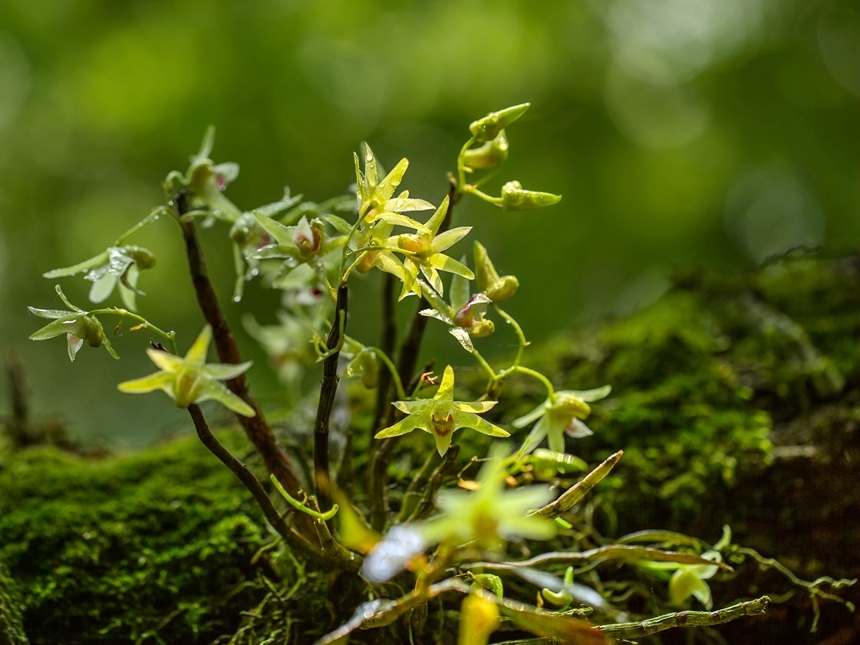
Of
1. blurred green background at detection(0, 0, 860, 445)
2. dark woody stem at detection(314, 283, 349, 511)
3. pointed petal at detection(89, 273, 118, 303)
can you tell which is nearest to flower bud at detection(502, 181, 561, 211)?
dark woody stem at detection(314, 283, 349, 511)

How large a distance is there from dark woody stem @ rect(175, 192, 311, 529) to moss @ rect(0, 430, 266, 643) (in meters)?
0.23

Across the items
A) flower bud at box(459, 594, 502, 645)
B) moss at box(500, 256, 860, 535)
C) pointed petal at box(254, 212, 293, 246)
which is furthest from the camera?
moss at box(500, 256, 860, 535)

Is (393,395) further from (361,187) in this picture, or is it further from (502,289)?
(361,187)

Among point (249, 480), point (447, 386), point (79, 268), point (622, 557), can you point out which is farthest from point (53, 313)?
point (622, 557)

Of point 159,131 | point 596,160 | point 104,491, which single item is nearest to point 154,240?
point 159,131

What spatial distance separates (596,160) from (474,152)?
4.32 meters

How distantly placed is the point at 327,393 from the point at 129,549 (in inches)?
28.3

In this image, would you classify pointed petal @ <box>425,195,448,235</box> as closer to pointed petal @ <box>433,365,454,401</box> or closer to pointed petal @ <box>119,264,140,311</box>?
pointed petal @ <box>433,365,454,401</box>

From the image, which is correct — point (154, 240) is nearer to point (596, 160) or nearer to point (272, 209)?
point (596, 160)

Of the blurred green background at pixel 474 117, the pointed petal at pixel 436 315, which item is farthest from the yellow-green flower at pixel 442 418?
the blurred green background at pixel 474 117

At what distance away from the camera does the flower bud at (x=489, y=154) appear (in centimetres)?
116

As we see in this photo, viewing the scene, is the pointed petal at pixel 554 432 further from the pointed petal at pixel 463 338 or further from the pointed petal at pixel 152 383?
the pointed petal at pixel 152 383

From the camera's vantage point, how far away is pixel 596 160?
5.20 m

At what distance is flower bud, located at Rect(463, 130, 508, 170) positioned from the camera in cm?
116
